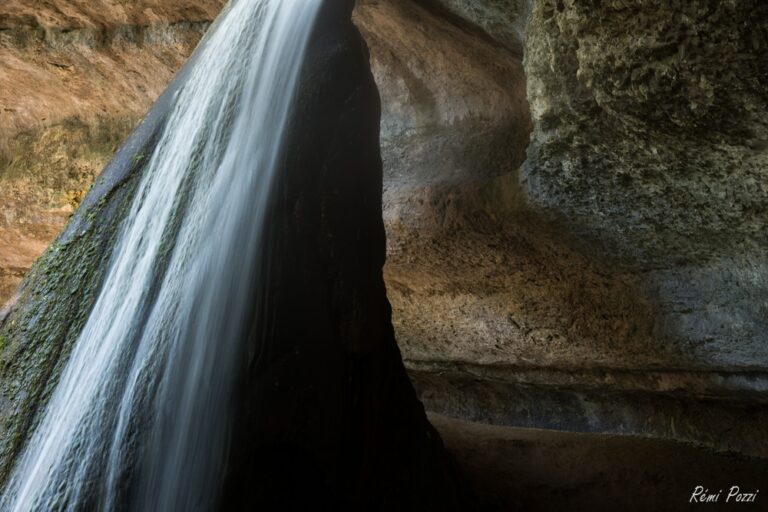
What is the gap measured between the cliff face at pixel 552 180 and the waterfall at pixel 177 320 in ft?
3.80

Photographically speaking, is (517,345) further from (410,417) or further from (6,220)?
(6,220)

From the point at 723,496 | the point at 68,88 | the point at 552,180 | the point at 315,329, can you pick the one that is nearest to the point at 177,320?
the point at 315,329

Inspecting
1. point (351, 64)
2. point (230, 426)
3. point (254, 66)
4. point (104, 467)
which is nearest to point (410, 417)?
point (230, 426)

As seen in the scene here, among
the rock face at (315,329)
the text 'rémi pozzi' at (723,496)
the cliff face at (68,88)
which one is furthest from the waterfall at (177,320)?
the text 'rémi pozzi' at (723,496)

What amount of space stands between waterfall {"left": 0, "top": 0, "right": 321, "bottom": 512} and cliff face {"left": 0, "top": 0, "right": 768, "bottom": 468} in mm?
1159


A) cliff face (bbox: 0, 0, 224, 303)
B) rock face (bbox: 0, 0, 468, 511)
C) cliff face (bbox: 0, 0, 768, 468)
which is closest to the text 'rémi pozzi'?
cliff face (bbox: 0, 0, 768, 468)

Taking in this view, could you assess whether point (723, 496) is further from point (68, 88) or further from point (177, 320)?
point (68, 88)

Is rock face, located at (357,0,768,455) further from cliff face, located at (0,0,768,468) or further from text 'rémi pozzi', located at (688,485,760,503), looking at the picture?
text 'rémi pozzi', located at (688,485,760,503)

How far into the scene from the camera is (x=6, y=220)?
18.6ft

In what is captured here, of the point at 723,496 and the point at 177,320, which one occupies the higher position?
the point at 177,320

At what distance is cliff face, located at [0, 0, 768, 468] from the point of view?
2.30 m

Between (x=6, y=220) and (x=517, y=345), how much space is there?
4.29 meters

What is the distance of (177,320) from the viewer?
6.55 feet

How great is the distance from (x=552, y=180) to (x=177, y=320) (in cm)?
191
